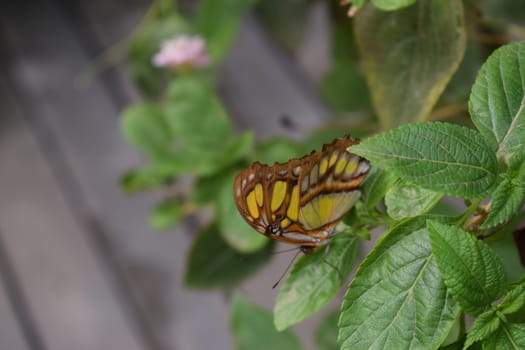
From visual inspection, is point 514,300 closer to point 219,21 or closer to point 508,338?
point 508,338

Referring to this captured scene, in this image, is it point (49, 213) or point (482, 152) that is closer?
point (482, 152)

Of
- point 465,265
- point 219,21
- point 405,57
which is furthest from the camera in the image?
point 219,21

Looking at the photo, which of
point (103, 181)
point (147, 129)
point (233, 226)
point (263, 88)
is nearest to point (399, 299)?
point (233, 226)

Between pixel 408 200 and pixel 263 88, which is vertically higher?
pixel 263 88

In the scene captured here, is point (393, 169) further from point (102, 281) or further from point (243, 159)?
point (102, 281)

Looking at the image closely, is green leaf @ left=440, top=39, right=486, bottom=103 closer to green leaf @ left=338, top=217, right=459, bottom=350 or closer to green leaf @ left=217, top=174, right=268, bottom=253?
green leaf @ left=217, top=174, right=268, bottom=253

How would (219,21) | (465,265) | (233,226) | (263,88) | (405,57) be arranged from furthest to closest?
(263,88) < (219,21) < (233,226) < (405,57) < (465,265)

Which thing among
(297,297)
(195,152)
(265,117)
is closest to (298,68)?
(265,117)
